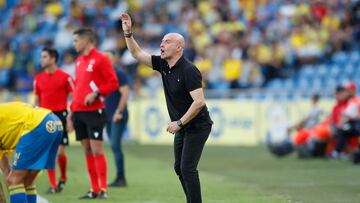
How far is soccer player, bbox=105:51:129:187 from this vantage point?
14.9 meters

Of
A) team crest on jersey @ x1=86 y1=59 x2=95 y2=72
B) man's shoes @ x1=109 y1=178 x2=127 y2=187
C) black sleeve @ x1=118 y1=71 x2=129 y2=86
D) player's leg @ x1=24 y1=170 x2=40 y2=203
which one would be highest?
team crest on jersey @ x1=86 y1=59 x2=95 y2=72

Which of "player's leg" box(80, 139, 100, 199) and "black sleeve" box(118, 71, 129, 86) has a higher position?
"black sleeve" box(118, 71, 129, 86)

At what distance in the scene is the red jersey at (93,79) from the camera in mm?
13281

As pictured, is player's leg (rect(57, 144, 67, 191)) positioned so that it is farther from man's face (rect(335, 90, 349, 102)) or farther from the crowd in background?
the crowd in background

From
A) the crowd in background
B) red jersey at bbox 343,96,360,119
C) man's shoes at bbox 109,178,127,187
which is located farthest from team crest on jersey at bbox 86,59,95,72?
the crowd in background

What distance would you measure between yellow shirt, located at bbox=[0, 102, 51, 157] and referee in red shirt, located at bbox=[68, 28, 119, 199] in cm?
303

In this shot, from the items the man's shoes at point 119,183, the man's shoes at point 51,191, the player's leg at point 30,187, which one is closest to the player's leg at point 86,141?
the man's shoes at point 51,191

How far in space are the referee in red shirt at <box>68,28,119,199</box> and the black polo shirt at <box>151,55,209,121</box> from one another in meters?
2.74

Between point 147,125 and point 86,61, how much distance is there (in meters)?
14.0

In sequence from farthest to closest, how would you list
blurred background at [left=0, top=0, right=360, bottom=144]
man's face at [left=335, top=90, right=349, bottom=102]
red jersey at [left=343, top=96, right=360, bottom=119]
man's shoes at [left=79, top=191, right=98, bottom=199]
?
blurred background at [left=0, top=0, right=360, bottom=144] < man's face at [left=335, top=90, right=349, bottom=102] < red jersey at [left=343, top=96, right=360, bottom=119] < man's shoes at [left=79, top=191, right=98, bottom=199]

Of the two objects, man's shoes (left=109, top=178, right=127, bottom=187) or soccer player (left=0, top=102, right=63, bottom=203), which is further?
man's shoes (left=109, top=178, right=127, bottom=187)

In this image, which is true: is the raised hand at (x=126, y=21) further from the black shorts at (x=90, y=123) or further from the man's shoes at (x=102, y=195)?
the man's shoes at (x=102, y=195)

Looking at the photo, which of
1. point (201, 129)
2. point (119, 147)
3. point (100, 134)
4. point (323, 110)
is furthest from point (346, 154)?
point (201, 129)

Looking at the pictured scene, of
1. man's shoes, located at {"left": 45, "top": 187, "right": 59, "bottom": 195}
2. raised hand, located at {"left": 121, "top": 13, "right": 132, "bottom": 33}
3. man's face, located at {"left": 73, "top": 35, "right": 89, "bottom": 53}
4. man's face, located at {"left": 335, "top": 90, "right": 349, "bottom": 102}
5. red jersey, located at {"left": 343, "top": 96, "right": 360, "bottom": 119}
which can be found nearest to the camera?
raised hand, located at {"left": 121, "top": 13, "right": 132, "bottom": 33}
